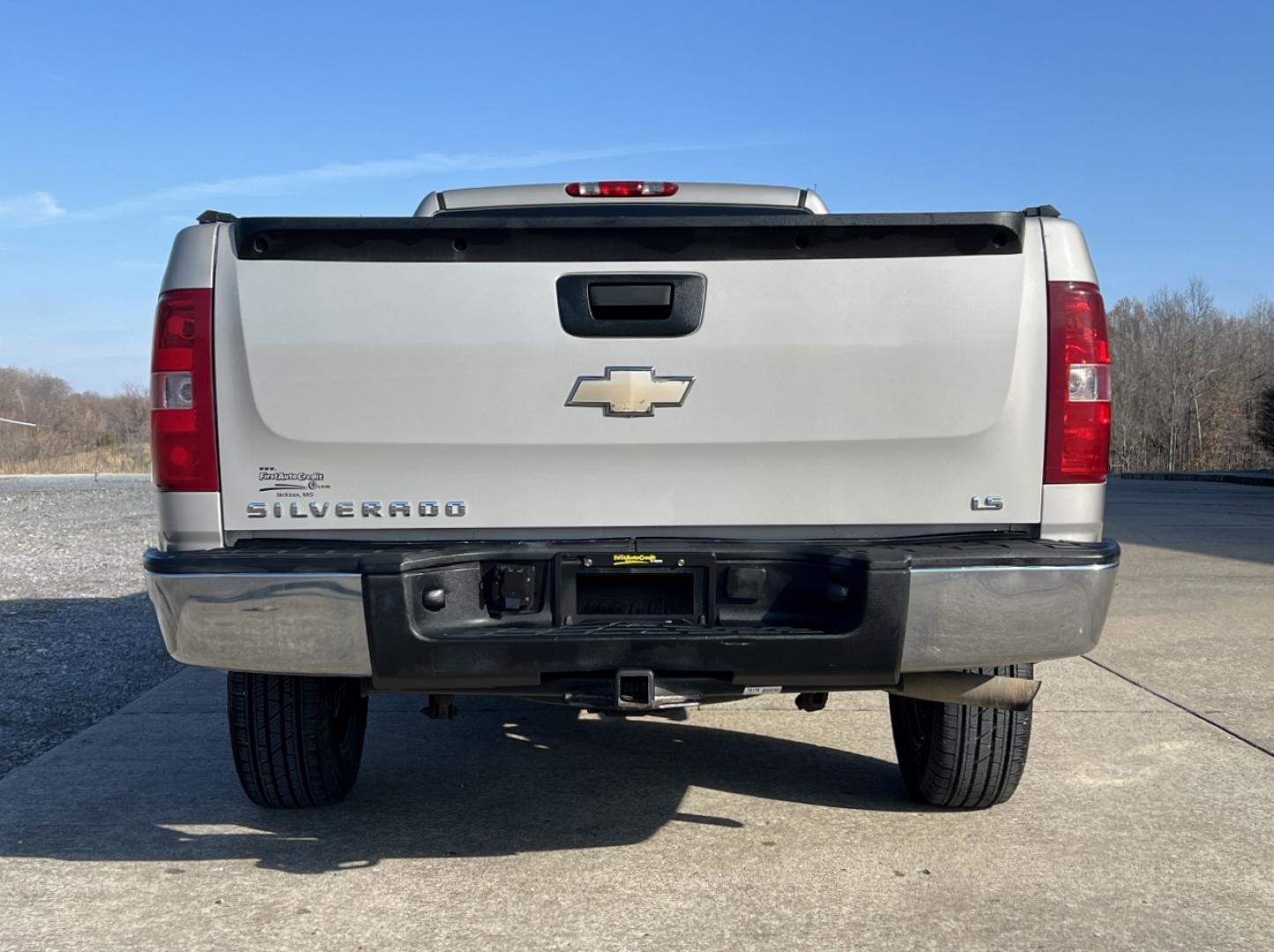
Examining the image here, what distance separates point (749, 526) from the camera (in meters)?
3.25

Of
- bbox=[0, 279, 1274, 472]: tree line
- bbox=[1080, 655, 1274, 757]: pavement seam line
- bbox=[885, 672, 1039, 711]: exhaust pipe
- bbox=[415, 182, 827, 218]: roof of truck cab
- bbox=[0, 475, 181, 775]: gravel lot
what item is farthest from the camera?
bbox=[0, 279, 1274, 472]: tree line

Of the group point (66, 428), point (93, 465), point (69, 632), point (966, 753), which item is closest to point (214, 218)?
point (966, 753)

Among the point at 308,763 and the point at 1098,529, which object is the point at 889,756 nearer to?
the point at 1098,529

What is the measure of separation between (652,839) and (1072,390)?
1915 millimetres

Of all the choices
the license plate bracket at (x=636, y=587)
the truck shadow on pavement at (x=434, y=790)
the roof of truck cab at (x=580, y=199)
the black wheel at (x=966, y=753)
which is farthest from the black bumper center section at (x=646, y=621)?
the roof of truck cab at (x=580, y=199)

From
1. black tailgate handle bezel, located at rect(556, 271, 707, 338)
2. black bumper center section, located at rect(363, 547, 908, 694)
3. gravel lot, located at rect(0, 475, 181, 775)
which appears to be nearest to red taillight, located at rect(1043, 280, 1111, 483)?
black bumper center section, located at rect(363, 547, 908, 694)

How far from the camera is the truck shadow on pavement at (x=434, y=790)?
388 centimetres

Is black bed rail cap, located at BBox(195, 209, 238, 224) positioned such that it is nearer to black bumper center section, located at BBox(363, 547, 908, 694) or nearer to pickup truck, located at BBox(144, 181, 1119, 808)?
pickup truck, located at BBox(144, 181, 1119, 808)

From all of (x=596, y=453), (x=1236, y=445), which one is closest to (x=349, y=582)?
(x=596, y=453)

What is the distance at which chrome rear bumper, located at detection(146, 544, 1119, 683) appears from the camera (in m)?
3.06

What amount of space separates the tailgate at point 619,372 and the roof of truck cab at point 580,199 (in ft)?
4.44

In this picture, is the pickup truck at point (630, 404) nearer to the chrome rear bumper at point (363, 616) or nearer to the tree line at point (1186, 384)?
the chrome rear bumper at point (363, 616)

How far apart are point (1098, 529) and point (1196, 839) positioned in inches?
51.1

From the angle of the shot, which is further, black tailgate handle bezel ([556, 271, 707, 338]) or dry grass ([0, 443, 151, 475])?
dry grass ([0, 443, 151, 475])
